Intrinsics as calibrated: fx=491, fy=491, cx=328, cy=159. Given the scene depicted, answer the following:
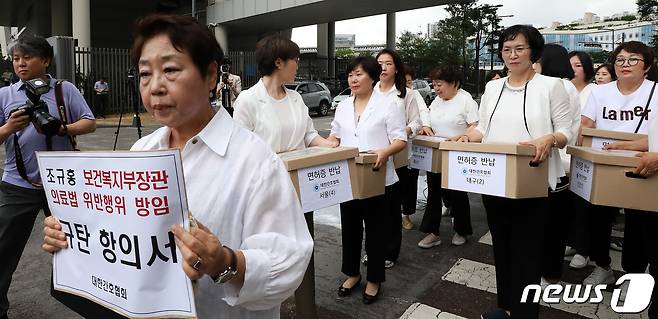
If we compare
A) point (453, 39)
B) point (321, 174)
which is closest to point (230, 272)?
point (321, 174)

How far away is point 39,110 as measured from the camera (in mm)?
2762

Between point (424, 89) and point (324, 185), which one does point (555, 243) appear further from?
point (424, 89)

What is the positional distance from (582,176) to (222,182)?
2.26 meters

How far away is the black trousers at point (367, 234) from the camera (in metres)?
3.42

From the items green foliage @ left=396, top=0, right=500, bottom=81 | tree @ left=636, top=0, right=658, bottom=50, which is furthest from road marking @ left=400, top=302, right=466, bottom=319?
green foliage @ left=396, top=0, right=500, bottom=81

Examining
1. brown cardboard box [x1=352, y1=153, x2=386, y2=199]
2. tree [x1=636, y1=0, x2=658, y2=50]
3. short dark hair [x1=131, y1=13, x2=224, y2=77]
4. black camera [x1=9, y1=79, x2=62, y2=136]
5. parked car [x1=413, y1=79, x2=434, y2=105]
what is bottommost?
brown cardboard box [x1=352, y1=153, x2=386, y2=199]

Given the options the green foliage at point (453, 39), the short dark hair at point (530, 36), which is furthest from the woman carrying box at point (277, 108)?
the green foliage at point (453, 39)

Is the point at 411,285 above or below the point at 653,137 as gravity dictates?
below

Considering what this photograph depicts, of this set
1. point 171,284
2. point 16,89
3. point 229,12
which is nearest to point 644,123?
point 171,284

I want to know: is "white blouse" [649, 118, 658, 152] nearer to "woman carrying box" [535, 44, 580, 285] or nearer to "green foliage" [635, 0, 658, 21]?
"woman carrying box" [535, 44, 580, 285]

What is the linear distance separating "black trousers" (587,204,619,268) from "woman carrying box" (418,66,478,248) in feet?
3.58

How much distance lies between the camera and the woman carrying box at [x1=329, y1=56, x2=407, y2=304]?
3.41 m

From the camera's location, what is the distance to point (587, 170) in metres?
2.67

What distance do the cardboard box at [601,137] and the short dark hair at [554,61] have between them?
0.70m
